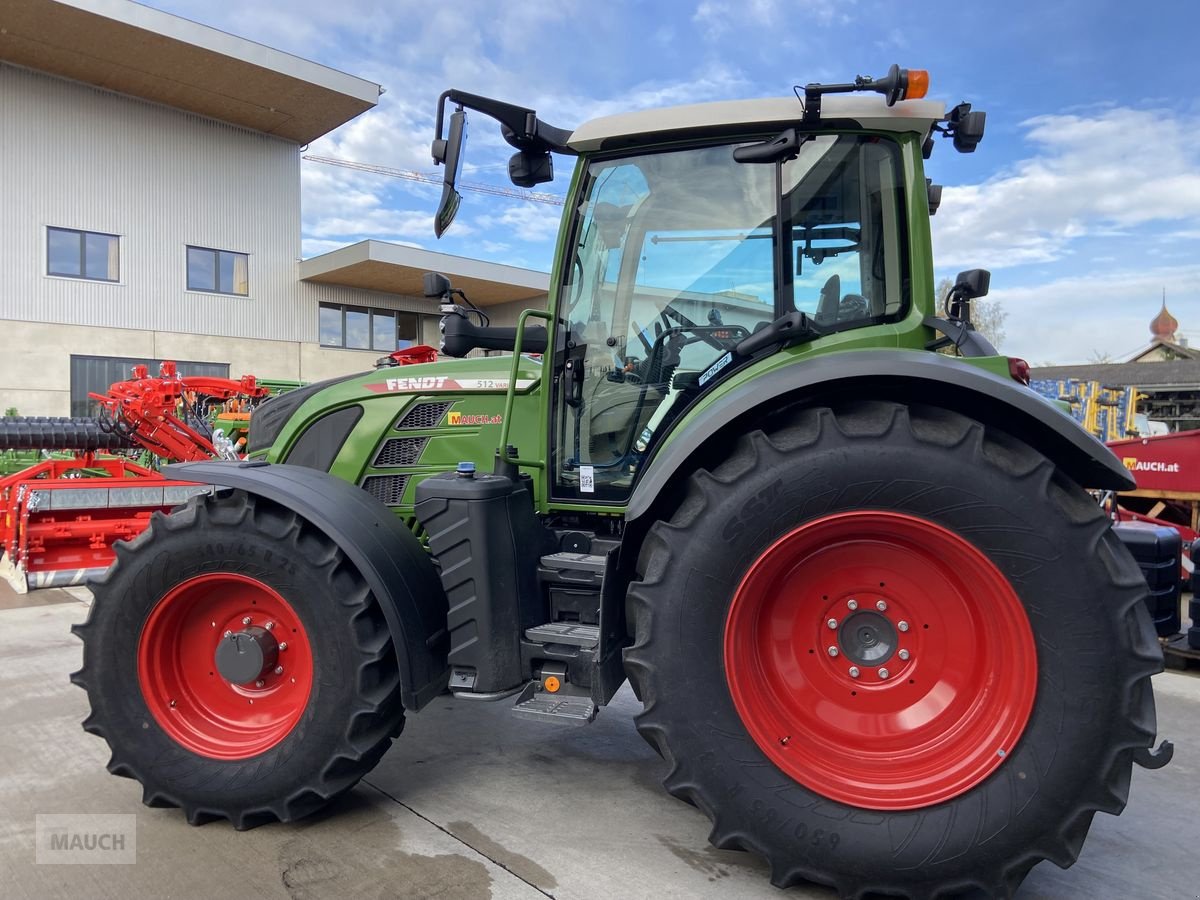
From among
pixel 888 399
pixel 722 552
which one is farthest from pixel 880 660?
pixel 888 399

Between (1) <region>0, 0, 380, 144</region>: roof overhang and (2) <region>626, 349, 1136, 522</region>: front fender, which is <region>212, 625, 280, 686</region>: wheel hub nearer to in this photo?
(2) <region>626, 349, 1136, 522</region>: front fender

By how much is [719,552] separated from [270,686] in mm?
1778

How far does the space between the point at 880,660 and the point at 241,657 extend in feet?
7.11

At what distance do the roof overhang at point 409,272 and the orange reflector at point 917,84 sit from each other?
698 inches

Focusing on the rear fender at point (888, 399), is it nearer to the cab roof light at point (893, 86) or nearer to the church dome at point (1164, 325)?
the cab roof light at point (893, 86)

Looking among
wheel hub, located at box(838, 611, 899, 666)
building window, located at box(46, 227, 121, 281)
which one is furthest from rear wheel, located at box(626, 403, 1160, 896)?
building window, located at box(46, 227, 121, 281)

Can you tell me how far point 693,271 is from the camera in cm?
299

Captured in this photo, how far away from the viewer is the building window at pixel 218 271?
1992cm

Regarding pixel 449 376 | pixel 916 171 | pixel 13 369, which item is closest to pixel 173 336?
pixel 13 369

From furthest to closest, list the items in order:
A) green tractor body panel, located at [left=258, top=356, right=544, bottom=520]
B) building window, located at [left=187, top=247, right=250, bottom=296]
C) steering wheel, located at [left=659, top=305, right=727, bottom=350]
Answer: building window, located at [left=187, top=247, right=250, bottom=296] < green tractor body panel, located at [left=258, top=356, right=544, bottom=520] < steering wheel, located at [left=659, top=305, right=727, bottom=350]

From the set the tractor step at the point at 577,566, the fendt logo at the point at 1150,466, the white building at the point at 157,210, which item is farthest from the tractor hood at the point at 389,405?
the white building at the point at 157,210

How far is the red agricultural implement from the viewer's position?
279 inches

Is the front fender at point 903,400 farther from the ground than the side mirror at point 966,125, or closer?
closer

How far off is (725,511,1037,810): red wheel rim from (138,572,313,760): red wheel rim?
1615 mm
